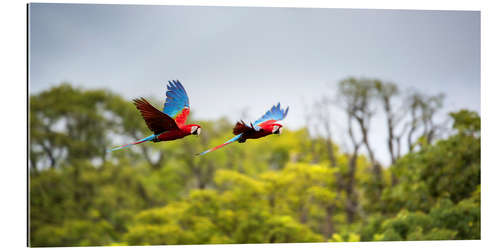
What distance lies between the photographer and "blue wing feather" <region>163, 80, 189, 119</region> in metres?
1.43

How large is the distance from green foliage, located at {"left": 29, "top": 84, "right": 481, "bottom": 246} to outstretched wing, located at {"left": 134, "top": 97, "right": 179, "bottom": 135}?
17.1 feet

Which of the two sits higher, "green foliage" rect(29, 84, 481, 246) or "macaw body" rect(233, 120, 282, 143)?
"macaw body" rect(233, 120, 282, 143)

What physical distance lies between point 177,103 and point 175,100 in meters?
0.01

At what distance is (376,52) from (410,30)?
0.51 meters

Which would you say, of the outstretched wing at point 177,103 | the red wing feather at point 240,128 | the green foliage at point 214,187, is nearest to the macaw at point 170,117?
the outstretched wing at point 177,103

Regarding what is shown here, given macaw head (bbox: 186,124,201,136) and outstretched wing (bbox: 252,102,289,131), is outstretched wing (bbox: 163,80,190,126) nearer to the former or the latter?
macaw head (bbox: 186,124,201,136)

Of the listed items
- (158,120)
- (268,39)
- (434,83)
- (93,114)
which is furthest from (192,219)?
(158,120)

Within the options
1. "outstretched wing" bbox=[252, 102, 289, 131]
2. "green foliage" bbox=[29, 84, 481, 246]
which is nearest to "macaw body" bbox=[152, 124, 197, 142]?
"outstretched wing" bbox=[252, 102, 289, 131]

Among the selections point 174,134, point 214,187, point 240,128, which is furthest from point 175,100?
point 214,187

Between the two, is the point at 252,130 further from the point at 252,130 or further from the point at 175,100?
the point at 175,100

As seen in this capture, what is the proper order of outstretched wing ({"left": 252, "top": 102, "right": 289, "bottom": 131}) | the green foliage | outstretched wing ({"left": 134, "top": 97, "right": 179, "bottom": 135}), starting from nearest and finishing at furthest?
outstretched wing ({"left": 134, "top": 97, "right": 179, "bottom": 135}) < outstretched wing ({"left": 252, "top": 102, "right": 289, "bottom": 131}) < the green foliage

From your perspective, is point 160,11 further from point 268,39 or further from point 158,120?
point 158,120

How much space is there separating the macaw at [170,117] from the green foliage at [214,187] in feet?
16.8

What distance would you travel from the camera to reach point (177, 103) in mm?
1438
